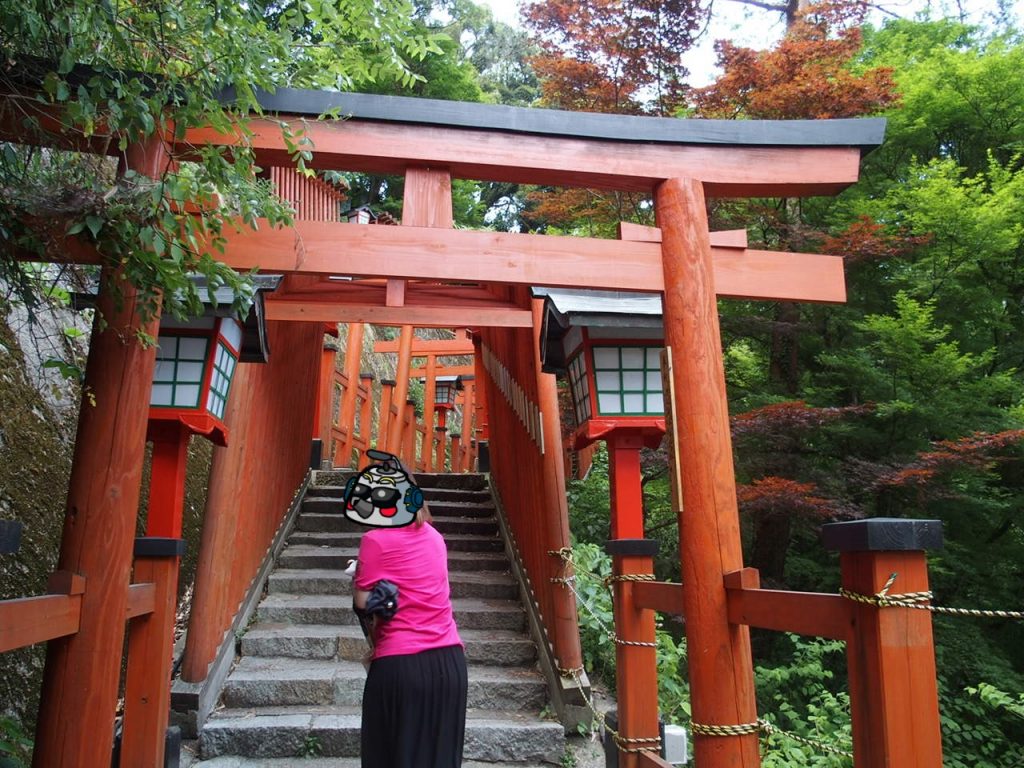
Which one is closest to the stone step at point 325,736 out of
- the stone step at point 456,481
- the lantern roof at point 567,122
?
the lantern roof at point 567,122

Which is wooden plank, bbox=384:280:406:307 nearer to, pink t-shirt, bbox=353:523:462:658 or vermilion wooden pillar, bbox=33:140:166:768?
vermilion wooden pillar, bbox=33:140:166:768

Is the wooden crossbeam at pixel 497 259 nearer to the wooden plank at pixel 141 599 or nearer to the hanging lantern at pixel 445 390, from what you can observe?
the wooden plank at pixel 141 599

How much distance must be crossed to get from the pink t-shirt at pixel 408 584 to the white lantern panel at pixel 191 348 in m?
1.42

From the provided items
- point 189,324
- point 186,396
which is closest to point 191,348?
point 189,324

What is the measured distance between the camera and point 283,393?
6.57 metres

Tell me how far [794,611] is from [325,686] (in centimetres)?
337

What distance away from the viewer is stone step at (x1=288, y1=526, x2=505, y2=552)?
22.7ft

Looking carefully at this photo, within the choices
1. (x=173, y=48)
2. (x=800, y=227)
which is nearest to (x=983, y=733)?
(x=800, y=227)

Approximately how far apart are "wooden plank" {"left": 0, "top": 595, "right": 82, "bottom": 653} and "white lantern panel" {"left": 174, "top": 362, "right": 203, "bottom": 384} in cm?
121

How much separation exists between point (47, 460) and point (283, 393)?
6.23 ft

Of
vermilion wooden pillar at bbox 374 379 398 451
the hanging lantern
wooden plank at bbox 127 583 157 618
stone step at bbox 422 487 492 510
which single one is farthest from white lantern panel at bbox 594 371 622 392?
the hanging lantern

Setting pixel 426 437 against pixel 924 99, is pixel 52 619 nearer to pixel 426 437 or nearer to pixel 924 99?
pixel 924 99

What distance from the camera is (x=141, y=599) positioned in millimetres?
3309

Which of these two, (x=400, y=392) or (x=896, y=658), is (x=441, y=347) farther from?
(x=896, y=658)
